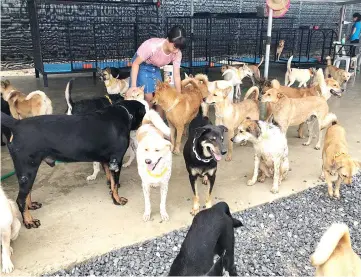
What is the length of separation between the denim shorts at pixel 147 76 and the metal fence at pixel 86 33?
360 cm

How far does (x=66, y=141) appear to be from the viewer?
10.00 ft

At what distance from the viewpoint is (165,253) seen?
2.83 meters

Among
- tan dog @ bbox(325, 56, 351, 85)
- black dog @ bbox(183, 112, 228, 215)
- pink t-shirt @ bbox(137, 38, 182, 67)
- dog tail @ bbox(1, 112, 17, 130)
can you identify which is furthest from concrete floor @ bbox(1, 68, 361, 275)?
tan dog @ bbox(325, 56, 351, 85)

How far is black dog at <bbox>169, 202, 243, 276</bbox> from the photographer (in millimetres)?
2029

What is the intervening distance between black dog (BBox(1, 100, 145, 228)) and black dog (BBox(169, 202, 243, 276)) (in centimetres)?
135

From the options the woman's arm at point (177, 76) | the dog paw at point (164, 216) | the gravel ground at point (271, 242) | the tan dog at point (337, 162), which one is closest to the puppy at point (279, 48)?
the woman's arm at point (177, 76)

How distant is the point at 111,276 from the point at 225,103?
9.16 ft

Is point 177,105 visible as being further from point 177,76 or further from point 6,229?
point 6,229

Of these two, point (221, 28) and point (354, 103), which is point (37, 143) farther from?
point (221, 28)

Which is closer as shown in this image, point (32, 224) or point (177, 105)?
point (32, 224)

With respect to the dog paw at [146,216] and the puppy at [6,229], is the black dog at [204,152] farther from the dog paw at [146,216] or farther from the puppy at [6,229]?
the puppy at [6,229]

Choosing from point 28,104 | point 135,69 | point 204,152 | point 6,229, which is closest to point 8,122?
point 6,229

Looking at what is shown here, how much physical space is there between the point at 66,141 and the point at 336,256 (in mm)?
2370

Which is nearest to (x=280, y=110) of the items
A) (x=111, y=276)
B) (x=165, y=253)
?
(x=165, y=253)
